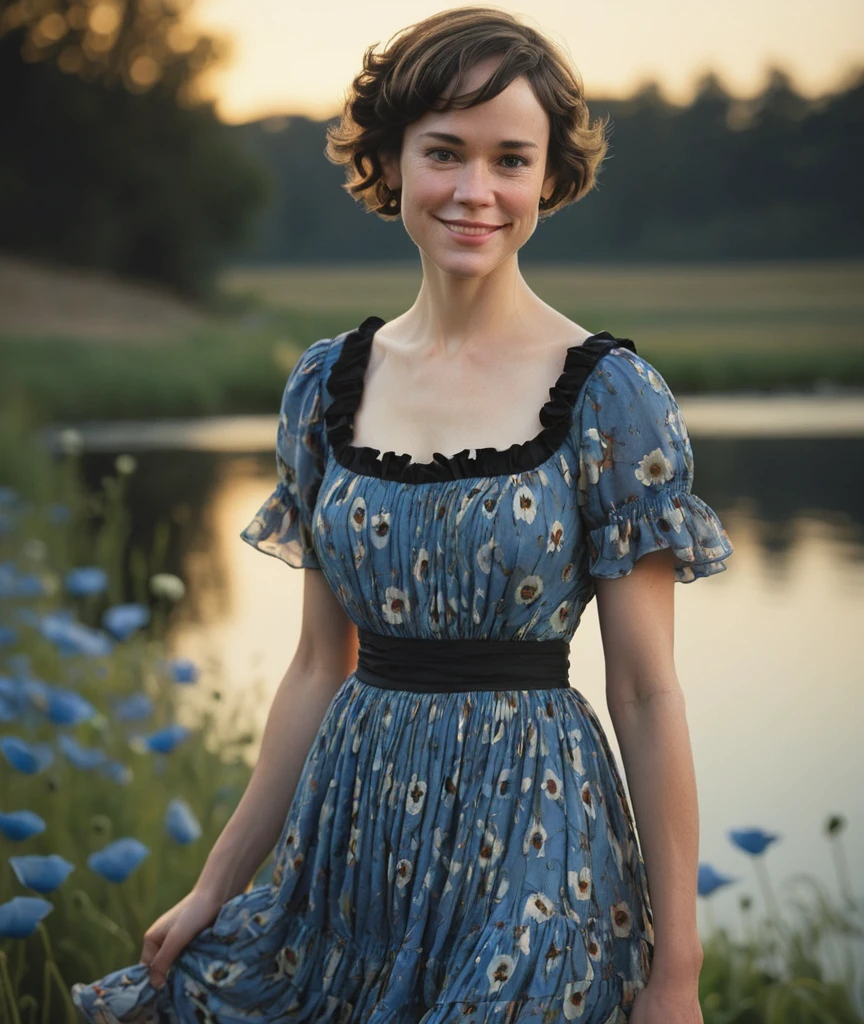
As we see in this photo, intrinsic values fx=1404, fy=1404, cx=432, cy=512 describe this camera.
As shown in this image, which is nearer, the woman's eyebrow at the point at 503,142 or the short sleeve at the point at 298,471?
the woman's eyebrow at the point at 503,142

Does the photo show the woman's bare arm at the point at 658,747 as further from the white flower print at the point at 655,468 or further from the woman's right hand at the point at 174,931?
the woman's right hand at the point at 174,931

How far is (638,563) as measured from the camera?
92 cm

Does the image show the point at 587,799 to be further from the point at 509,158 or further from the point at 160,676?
the point at 160,676

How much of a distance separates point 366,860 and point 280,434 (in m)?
0.35

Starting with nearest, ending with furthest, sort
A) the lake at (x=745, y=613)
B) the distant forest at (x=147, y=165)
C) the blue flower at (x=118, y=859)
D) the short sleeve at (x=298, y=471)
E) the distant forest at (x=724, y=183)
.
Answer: the short sleeve at (x=298, y=471)
the blue flower at (x=118, y=859)
the lake at (x=745, y=613)
the distant forest at (x=724, y=183)
the distant forest at (x=147, y=165)

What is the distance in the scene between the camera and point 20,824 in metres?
1.34

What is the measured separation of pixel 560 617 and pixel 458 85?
1.20 ft

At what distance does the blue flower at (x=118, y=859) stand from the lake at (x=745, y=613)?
30.1 inches

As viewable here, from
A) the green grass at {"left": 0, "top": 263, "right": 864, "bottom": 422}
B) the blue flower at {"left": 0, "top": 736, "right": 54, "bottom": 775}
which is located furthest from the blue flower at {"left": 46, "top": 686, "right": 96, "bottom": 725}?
the green grass at {"left": 0, "top": 263, "right": 864, "bottom": 422}

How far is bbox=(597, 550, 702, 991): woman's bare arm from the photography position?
2.96 feet

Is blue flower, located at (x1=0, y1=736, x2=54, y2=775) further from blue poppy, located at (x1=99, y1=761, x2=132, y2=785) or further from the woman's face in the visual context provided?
the woman's face

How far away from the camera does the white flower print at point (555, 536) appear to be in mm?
924

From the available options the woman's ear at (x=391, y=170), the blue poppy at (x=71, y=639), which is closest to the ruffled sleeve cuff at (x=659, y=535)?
the woman's ear at (x=391, y=170)

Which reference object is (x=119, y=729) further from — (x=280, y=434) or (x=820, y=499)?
(x=820, y=499)
